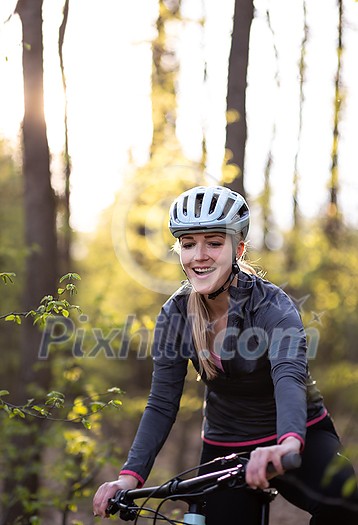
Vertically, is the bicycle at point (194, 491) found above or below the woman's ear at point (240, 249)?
below

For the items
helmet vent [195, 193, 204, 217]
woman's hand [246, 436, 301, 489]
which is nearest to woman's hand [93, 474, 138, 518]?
woman's hand [246, 436, 301, 489]

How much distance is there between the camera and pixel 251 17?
6.76m

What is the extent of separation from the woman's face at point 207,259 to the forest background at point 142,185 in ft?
4.36

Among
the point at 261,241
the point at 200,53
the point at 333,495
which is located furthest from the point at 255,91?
the point at 333,495

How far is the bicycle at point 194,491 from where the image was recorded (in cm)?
289

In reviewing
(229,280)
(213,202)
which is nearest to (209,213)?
(213,202)

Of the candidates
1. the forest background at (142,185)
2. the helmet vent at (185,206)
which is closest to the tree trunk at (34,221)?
the forest background at (142,185)

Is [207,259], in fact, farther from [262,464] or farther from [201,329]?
[262,464]

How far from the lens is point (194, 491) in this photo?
318cm

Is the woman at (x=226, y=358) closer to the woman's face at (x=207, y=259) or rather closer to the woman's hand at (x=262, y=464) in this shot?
the woman's face at (x=207, y=259)

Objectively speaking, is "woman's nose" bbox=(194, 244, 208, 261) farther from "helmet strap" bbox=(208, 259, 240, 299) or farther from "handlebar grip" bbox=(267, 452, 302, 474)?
"handlebar grip" bbox=(267, 452, 302, 474)

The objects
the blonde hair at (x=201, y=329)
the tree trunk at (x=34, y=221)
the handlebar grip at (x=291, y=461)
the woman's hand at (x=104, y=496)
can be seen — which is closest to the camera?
the handlebar grip at (x=291, y=461)

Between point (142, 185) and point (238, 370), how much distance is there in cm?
683

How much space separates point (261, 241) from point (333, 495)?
12.9 metres
